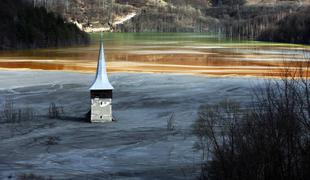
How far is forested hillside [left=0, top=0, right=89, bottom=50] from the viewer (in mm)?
45438

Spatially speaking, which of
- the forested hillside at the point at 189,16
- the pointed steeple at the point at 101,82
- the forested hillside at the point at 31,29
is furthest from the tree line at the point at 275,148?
the forested hillside at the point at 189,16

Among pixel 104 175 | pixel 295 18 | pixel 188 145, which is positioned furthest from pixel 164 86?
pixel 295 18

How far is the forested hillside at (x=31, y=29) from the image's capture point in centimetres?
Result: 4544

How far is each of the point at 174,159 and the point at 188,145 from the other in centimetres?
105

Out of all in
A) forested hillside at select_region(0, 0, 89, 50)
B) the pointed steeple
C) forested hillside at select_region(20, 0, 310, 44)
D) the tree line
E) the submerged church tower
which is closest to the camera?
the tree line

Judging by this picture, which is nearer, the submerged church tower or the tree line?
the tree line

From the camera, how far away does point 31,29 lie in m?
48.0

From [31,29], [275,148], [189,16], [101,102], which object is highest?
[189,16]

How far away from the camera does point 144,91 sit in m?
17.2

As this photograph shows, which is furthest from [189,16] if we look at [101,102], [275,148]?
[275,148]

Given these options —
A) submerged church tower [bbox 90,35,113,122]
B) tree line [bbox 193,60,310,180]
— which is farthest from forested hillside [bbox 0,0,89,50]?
tree line [bbox 193,60,310,180]

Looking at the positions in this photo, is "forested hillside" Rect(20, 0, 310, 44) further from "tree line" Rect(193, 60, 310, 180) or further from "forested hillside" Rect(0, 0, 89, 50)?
"tree line" Rect(193, 60, 310, 180)

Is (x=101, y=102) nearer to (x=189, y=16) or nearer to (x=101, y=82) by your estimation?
(x=101, y=82)

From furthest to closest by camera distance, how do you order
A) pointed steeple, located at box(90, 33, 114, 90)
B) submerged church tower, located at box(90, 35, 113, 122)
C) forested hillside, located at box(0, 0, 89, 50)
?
forested hillside, located at box(0, 0, 89, 50) → pointed steeple, located at box(90, 33, 114, 90) → submerged church tower, located at box(90, 35, 113, 122)
